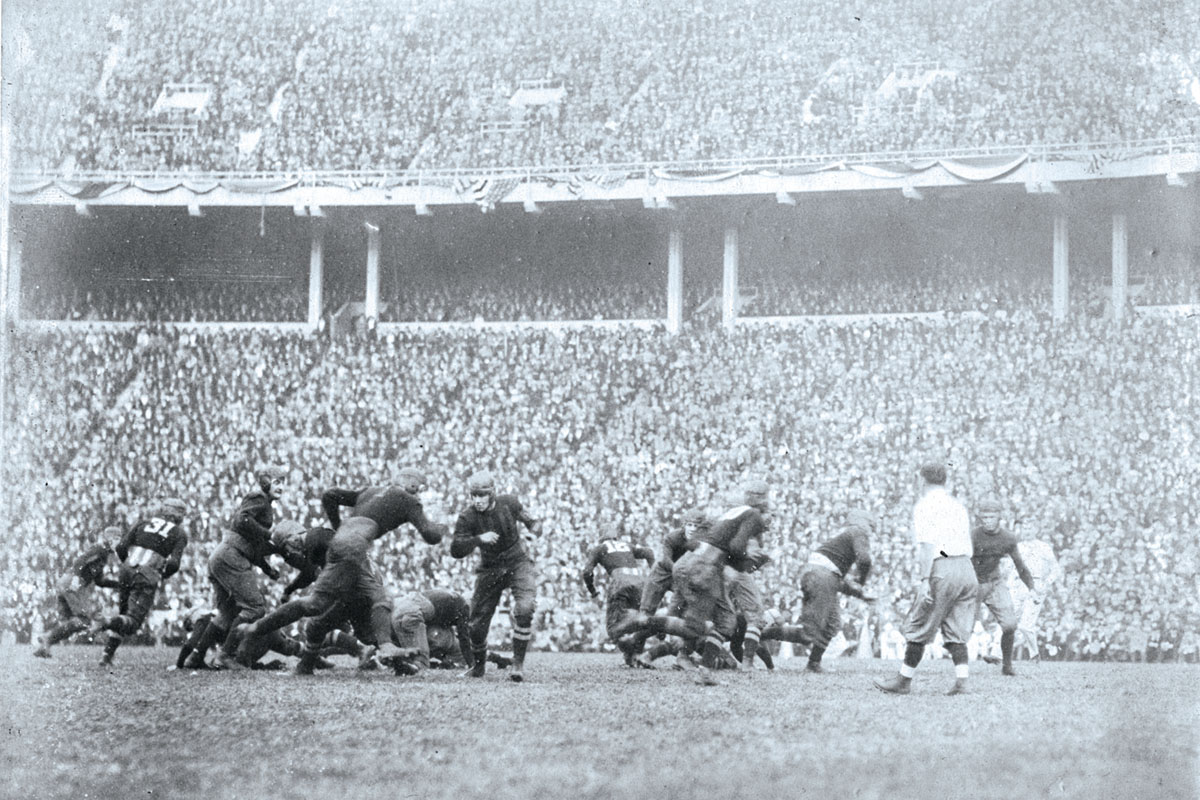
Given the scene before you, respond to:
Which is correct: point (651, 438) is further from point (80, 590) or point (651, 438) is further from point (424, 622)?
point (80, 590)

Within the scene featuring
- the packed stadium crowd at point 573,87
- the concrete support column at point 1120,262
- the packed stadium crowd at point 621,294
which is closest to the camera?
the packed stadium crowd at point 573,87

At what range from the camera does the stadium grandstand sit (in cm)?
2017

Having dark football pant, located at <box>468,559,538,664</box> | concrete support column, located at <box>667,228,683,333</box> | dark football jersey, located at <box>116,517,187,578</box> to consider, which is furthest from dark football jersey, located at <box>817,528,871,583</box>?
concrete support column, located at <box>667,228,683,333</box>

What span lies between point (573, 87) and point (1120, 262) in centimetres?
1101

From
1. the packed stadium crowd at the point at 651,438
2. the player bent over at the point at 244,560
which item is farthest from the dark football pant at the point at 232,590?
the packed stadium crowd at the point at 651,438

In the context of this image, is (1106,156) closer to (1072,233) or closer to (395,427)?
(1072,233)

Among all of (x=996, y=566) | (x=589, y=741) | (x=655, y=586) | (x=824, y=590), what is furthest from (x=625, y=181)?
(x=589, y=741)

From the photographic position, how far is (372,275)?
29.4 metres

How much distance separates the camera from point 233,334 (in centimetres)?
2625

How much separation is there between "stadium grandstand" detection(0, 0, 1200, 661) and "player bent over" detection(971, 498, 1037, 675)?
380 cm

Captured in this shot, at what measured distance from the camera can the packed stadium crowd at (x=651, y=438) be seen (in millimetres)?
18953

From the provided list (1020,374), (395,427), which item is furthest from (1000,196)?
(395,427)

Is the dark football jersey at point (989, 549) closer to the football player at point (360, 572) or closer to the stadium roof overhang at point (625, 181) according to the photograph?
the football player at point (360, 572)

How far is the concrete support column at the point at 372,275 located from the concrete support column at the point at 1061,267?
1349 cm
